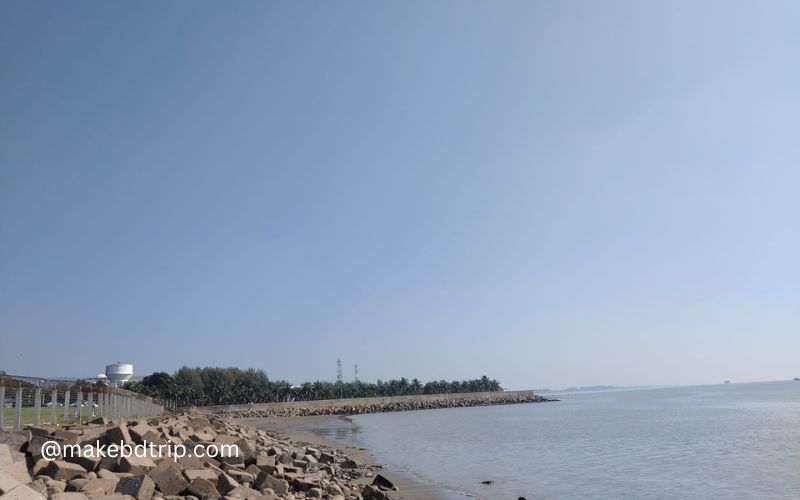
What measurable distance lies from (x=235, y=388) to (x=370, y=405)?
25692 millimetres

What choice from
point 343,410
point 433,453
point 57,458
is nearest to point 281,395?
point 343,410

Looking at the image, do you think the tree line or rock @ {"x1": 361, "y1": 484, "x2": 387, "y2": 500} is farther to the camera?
the tree line

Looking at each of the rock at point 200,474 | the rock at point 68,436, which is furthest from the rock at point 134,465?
the rock at point 68,436

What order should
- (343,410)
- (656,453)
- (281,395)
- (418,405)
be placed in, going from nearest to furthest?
(656,453), (343,410), (281,395), (418,405)

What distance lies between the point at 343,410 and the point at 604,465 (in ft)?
271

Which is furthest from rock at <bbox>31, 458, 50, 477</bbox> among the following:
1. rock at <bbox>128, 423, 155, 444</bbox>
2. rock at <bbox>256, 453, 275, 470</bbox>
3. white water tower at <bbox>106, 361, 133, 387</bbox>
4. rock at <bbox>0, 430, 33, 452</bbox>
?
white water tower at <bbox>106, 361, 133, 387</bbox>

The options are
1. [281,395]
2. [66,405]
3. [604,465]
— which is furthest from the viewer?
[281,395]

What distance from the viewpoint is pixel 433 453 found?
33156 mm

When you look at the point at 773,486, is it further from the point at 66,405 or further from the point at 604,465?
the point at 66,405

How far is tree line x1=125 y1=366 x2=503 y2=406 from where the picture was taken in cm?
8562

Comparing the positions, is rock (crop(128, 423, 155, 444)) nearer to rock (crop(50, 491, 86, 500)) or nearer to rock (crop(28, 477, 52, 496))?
rock (crop(28, 477, 52, 496))

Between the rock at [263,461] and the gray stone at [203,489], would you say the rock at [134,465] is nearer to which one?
the gray stone at [203,489]

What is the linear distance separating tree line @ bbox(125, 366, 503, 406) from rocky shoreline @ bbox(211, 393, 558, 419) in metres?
6.82

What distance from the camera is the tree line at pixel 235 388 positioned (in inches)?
3371
